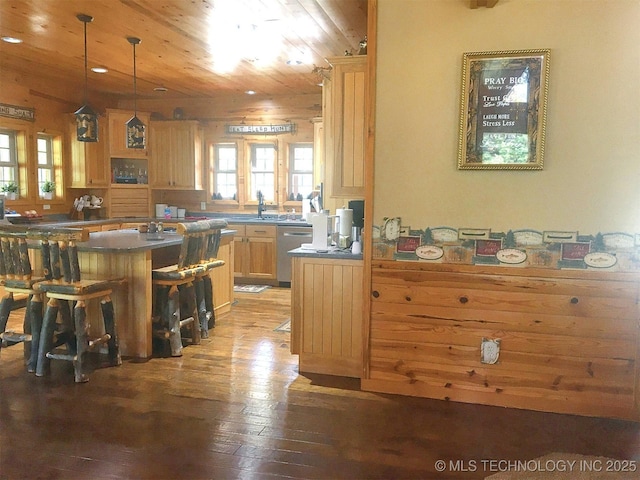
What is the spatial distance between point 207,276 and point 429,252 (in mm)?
2274

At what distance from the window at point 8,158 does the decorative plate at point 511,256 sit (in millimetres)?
5939

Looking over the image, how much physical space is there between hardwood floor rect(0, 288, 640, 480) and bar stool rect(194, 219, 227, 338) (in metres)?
0.84

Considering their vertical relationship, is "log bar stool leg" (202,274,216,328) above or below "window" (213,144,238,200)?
below

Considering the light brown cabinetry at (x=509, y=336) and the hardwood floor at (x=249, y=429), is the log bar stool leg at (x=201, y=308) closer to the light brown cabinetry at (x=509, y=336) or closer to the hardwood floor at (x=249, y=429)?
the hardwood floor at (x=249, y=429)

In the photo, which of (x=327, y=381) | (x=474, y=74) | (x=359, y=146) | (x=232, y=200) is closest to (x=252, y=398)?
(x=327, y=381)

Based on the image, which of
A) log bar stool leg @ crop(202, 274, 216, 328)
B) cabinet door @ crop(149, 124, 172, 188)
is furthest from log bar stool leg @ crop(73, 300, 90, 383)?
cabinet door @ crop(149, 124, 172, 188)

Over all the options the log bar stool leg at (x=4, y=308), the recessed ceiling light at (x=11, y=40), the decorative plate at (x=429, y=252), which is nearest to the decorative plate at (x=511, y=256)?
the decorative plate at (x=429, y=252)

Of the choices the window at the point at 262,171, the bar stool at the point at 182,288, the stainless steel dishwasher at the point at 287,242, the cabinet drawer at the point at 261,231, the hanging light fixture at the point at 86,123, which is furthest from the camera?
the window at the point at 262,171

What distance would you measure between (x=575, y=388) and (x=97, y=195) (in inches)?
260

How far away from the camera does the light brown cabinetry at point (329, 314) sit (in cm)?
350

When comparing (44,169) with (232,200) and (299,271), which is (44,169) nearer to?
(232,200)

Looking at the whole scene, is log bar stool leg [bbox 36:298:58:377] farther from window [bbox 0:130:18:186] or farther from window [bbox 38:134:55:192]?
window [bbox 38:134:55:192]

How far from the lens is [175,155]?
743 centimetres

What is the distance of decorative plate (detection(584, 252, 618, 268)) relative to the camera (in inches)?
116
